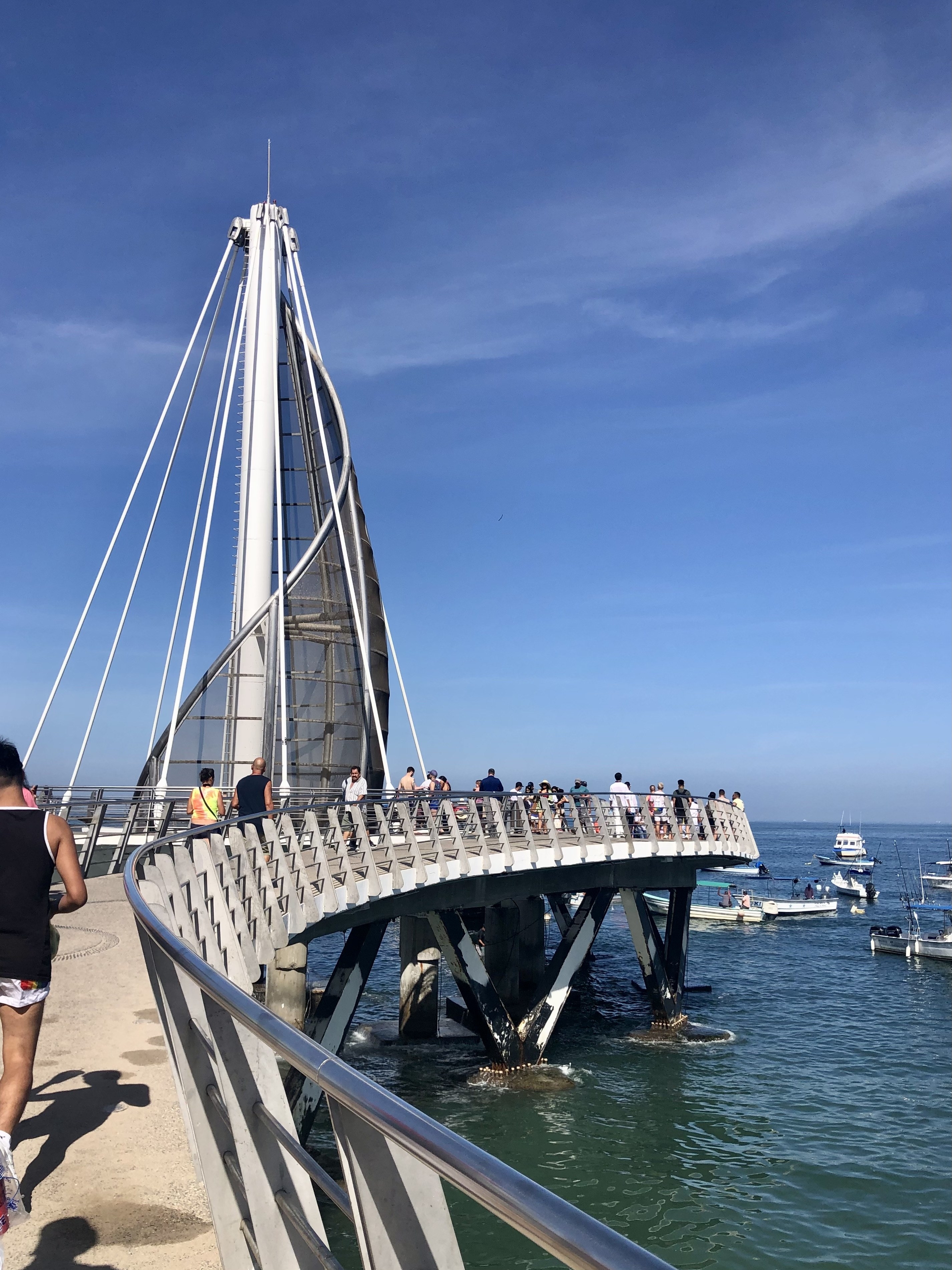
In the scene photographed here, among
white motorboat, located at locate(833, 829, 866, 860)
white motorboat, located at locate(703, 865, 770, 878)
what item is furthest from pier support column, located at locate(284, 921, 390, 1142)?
white motorboat, located at locate(833, 829, 866, 860)

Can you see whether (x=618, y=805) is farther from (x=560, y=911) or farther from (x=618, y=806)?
(x=560, y=911)

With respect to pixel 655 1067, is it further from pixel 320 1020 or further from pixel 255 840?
pixel 255 840

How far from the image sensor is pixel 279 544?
26484 millimetres

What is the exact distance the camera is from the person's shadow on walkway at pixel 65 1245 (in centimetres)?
349

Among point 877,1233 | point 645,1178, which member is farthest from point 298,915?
point 877,1233

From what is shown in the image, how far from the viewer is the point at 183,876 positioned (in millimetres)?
8547

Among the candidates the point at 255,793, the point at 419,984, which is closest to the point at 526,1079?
the point at 419,984

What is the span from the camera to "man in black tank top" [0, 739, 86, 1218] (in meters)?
3.73

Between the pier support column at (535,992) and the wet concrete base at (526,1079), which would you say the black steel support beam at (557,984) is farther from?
the wet concrete base at (526,1079)

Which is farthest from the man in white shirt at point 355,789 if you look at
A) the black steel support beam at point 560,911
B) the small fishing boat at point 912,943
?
the small fishing boat at point 912,943

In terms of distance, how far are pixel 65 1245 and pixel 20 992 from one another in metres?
0.93

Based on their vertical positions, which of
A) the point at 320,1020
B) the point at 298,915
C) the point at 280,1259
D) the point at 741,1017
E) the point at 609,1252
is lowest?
the point at 741,1017

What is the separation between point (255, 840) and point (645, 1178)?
839 centimetres

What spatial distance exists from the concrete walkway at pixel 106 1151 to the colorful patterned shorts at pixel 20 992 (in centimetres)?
85
